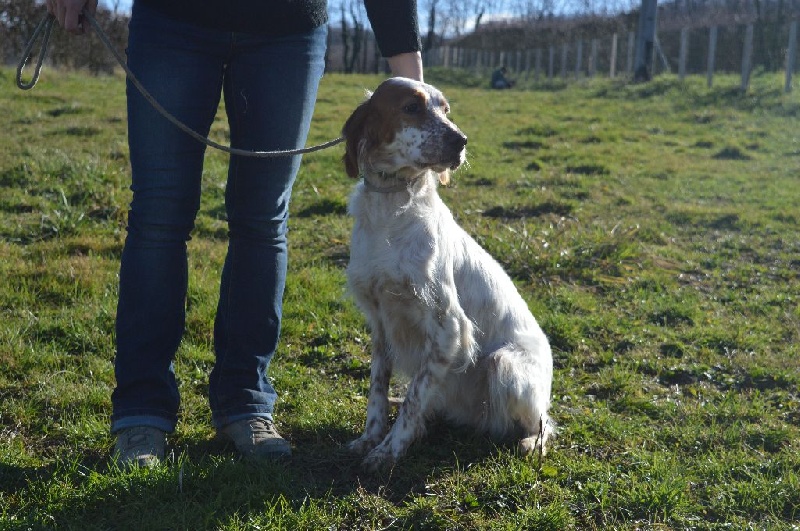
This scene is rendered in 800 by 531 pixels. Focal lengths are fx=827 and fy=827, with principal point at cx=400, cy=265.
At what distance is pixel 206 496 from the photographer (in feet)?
7.99

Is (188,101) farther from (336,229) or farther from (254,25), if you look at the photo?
(336,229)

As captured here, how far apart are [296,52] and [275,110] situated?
0.20 m

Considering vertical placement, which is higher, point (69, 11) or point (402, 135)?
point (69, 11)

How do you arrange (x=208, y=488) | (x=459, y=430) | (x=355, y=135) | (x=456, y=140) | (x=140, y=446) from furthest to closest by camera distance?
(x=459, y=430) < (x=355, y=135) < (x=456, y=140) < (x=140, y=446) < (x=208, y=488)

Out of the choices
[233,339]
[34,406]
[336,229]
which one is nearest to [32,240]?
[336,229]

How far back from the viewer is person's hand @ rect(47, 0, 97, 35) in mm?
2492

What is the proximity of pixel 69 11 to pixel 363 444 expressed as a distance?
1.69 m

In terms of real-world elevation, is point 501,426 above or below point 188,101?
below

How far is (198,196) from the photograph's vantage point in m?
2.74

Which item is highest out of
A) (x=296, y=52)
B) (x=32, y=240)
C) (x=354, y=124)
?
(x=296, y=52)

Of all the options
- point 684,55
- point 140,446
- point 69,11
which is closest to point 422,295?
point 140,446

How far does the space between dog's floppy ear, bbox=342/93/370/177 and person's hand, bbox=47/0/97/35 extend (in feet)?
3.02

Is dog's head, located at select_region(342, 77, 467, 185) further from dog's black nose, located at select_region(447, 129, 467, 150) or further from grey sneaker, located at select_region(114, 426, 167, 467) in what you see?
grey sneaker, located at select_region(114, 426, 167, 467)

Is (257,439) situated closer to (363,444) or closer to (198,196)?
(363,444)
